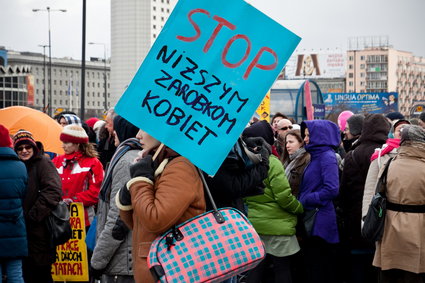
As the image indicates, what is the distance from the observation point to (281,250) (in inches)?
301

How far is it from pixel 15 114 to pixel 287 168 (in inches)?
144

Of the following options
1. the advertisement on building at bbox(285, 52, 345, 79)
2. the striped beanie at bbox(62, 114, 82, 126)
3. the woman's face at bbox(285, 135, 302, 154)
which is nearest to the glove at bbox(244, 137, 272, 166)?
the woman's face at bbox(285, 135, 302, 154)

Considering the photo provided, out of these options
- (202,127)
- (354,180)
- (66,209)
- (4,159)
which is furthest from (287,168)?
(202,127)

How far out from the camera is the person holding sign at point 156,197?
12.6 feet

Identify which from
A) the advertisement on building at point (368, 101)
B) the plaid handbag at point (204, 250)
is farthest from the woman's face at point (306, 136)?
the advertisement on building at point (368, 101)

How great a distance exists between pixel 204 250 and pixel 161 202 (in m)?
0.33

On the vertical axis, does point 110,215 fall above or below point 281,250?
above

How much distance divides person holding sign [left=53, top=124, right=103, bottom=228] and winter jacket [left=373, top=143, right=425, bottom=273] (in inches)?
121

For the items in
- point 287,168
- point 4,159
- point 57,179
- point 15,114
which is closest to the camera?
point 4,159

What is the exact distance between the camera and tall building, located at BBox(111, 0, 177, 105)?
164 m

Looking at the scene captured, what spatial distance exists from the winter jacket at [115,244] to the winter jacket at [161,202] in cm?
119

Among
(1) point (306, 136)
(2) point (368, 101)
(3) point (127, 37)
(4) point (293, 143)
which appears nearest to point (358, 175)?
(1) point (306, 136)

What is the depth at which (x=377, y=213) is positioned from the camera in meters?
6.45

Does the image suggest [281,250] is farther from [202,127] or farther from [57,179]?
[202,127]
